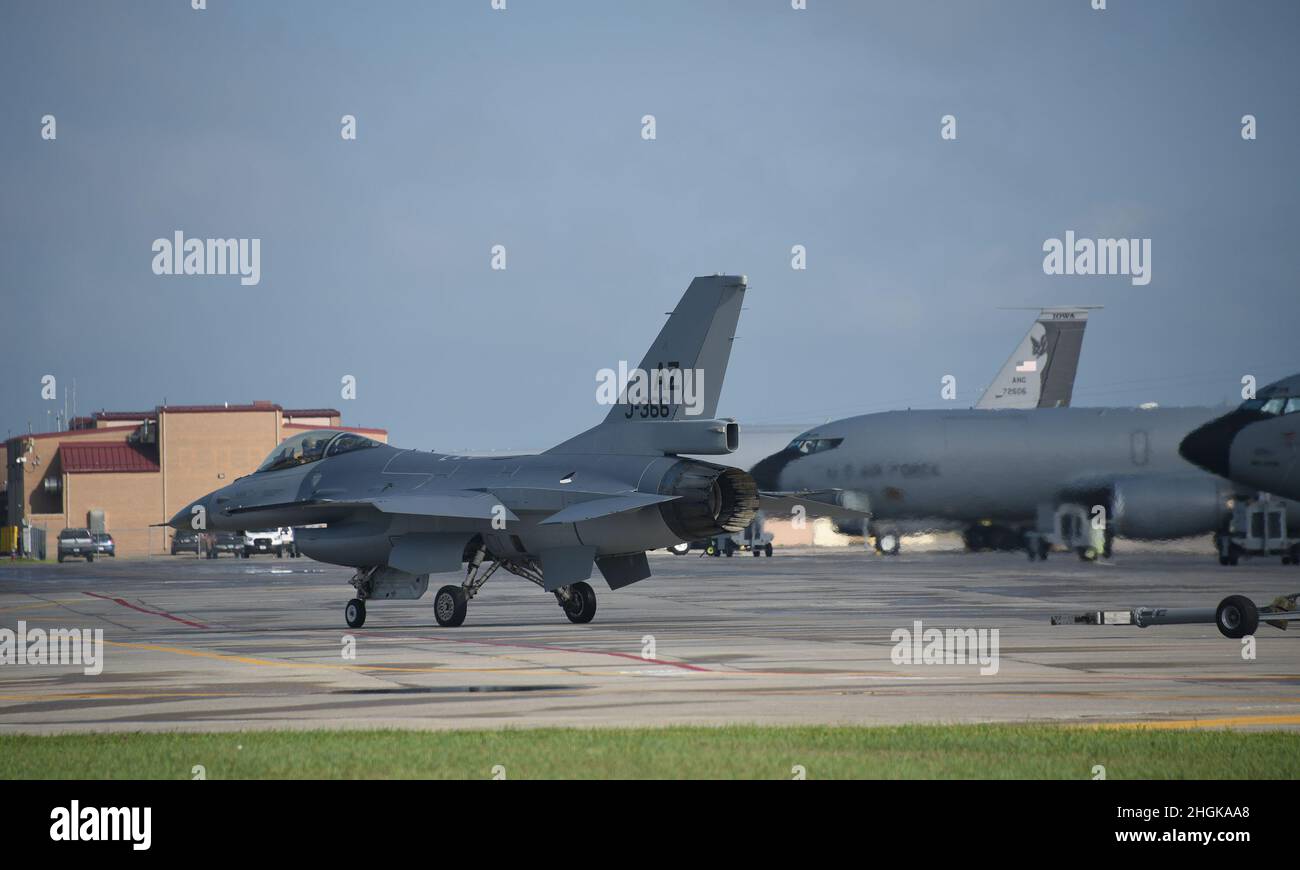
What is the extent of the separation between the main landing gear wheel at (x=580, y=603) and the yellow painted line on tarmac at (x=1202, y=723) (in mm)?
14863

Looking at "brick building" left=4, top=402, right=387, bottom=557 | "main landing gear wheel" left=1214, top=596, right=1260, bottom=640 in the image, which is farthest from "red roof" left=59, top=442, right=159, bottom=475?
"main landing gear wheel" left=1214, top=596, right=1260, bottom=640

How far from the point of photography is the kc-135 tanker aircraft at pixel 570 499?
2528 cm

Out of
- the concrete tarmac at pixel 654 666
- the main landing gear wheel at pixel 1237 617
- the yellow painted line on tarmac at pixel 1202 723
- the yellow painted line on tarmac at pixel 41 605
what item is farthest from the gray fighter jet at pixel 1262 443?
the yellow painted line on tarmac at pixel 41 605

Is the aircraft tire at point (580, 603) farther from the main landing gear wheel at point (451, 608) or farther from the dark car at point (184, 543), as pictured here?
the dark car at point (184, 543)

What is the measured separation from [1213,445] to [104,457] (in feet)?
278

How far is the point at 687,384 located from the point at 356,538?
274 inches

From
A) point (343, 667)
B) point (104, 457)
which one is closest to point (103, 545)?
point (104, 457)

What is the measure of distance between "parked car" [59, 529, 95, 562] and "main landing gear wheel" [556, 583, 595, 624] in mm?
61938

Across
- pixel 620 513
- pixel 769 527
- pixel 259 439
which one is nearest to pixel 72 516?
pixel 259 439

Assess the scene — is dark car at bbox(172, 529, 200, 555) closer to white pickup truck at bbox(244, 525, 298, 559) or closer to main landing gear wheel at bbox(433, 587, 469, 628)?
white pickup truck at bbox(244, 525, 298, 559)

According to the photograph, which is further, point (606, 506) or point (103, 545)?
point (103, 545)

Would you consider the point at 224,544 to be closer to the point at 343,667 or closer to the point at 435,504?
the point at 435,504

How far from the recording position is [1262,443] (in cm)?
4300
